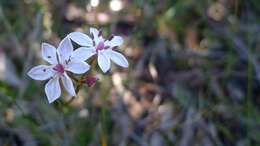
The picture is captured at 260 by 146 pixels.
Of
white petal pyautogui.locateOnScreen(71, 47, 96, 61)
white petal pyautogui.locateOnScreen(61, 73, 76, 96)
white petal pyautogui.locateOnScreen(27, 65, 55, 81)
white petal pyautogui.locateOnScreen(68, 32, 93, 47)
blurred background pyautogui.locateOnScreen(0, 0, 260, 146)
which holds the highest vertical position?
white petal pyautogui.locateOnScreen(68, 32, 93, 47)

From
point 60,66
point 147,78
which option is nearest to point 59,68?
point 60,66

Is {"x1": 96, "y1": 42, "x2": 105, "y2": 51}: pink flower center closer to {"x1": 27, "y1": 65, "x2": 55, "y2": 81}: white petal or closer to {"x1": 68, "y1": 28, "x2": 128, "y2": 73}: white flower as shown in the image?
{"x1": 68, "y1": 28, "x2": 128, "y2": 73}: white flower

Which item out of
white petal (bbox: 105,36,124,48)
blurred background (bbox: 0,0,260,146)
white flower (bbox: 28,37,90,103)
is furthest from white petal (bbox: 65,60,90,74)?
blurred background (bbox: 0,0,260,146)

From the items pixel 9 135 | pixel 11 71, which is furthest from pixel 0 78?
pixel 9 135

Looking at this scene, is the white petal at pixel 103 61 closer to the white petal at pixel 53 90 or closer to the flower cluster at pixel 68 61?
the flower cluster at pixel 68 61

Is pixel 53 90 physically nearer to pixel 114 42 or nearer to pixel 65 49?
pixel 65 49

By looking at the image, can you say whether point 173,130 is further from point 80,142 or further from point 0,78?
point 0,78
